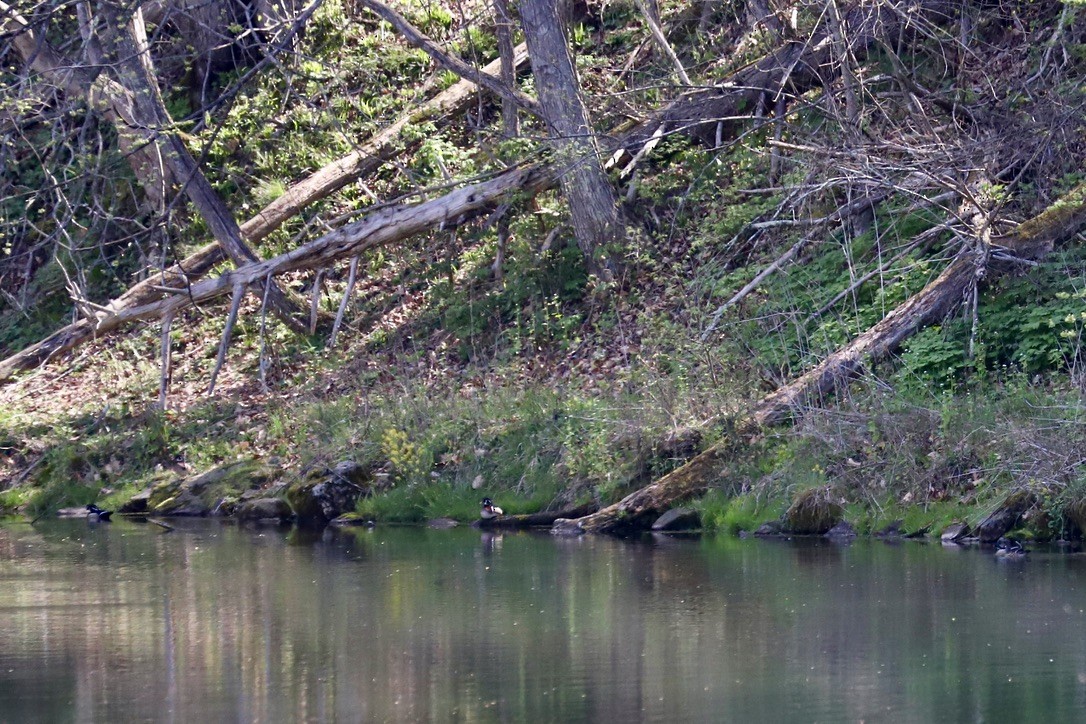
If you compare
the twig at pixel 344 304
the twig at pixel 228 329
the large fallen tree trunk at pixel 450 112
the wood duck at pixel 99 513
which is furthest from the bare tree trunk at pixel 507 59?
the wood duck at pixel 99 513

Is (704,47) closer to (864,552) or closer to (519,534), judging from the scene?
(519,534)

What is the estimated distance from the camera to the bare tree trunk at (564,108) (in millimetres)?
17906

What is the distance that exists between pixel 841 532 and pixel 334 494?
19.8ft

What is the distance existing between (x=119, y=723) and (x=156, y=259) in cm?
1617

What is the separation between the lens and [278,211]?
827 inches

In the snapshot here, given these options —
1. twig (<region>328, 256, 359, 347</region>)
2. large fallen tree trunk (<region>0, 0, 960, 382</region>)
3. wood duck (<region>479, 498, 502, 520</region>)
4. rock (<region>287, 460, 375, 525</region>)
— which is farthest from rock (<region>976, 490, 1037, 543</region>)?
twig (<region>328, 256, 359, 347</region>)

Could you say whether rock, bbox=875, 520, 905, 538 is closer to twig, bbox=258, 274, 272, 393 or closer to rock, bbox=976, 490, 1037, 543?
rock, bbox=976, 490, 1037, 543

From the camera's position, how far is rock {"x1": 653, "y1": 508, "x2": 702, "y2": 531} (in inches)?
552

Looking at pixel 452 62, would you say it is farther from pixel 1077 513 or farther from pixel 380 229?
pixel 1077 513

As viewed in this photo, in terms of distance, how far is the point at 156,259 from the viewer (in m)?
22.2

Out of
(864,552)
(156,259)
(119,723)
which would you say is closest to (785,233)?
(864,552)

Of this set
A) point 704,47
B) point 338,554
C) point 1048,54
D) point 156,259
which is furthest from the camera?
point 156,259

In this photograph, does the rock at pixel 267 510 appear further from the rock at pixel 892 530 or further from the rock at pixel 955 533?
the rock at pixel 955 533

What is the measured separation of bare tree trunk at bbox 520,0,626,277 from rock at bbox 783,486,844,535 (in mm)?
5887
